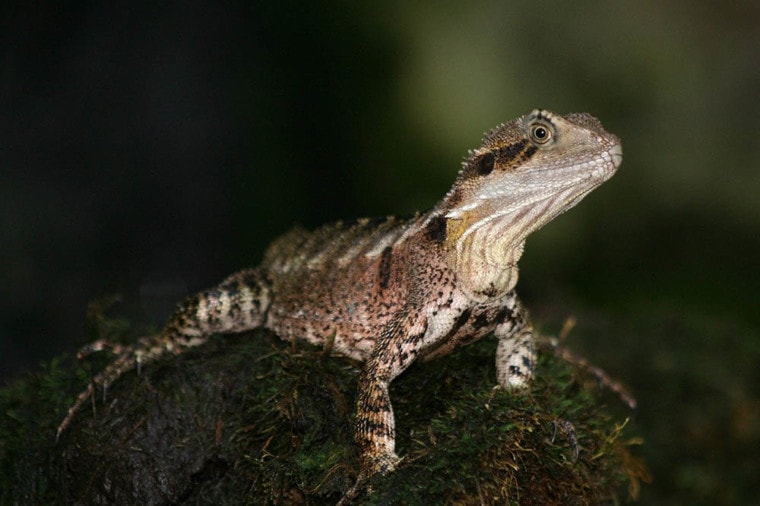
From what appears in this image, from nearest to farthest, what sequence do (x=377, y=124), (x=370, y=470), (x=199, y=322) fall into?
(x=370, y=470)
(x=199, y=322)
(x=377, y=124)

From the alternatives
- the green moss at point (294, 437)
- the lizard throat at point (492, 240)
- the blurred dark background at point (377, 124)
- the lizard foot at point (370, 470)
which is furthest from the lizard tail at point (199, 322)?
the blurred dark background at point (377, 124)

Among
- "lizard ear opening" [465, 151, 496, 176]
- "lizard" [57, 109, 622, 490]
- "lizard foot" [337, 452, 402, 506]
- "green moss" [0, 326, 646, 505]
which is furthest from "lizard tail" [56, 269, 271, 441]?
"lizard ear opening" [465, 151, 496, 176]

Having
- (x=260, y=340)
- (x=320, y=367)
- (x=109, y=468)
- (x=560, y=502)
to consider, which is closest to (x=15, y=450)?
(x=109, y=468)

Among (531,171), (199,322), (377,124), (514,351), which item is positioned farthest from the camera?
(377,124)

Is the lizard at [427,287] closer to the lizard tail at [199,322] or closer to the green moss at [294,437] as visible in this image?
the lizard tail at [199,322]

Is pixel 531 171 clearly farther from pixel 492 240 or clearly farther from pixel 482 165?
pixel 492 240

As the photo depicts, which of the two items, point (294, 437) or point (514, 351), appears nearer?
point (294, 437)

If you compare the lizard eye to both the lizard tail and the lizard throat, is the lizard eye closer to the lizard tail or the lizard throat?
the lizard throat

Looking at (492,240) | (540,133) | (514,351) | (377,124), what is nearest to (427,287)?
(492,240)
